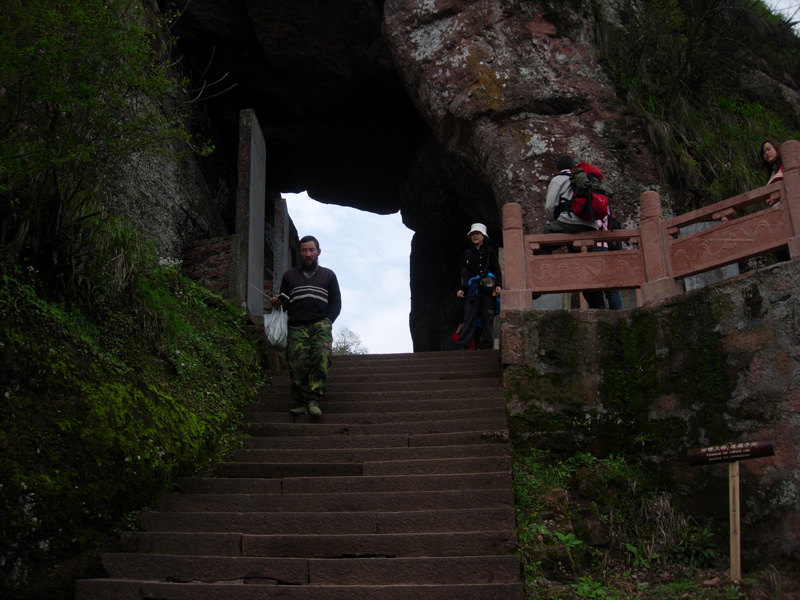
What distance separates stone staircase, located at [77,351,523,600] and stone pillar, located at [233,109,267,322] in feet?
10.8

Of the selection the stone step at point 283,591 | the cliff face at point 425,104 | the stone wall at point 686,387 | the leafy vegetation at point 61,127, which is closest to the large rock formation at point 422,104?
the cliff face at point 425,104

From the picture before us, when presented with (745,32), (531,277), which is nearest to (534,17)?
(745,32)

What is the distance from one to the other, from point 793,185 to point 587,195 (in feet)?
6.06

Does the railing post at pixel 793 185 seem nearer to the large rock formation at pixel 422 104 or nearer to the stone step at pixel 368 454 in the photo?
the stone step at pixel 368 454

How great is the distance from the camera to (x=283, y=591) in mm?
4336

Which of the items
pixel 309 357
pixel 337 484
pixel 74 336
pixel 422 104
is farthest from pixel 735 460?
pixel 422 104

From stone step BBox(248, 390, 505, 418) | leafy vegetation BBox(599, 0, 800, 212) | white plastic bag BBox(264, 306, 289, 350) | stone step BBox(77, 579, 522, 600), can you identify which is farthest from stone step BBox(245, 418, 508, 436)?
leafy vegetation BBox(599, 0, 800, 212)

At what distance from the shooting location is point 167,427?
575cm

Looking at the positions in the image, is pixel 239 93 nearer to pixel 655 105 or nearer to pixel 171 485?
pixel 655 105

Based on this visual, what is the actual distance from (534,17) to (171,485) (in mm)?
9130

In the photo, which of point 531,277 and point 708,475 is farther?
point 531,277

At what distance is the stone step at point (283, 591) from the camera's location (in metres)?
4.25

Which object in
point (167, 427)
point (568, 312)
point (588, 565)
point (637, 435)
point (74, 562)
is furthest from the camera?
point (568, 312)

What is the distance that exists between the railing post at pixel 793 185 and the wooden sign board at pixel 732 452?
1957 millimetres
